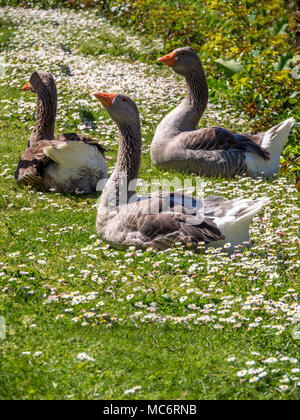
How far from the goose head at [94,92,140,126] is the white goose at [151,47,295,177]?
260 centimetres

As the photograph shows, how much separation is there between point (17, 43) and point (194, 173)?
392 inches

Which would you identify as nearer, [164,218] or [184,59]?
[164,218]

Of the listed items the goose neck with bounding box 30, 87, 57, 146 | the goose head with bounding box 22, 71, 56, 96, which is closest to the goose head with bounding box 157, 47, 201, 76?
the goose head with bounding box 22, 71, 56, 96

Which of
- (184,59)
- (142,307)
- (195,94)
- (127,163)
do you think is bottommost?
(142,307)

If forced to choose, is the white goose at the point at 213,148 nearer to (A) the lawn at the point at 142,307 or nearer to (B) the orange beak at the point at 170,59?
(A) the lawn at the point at 142,307

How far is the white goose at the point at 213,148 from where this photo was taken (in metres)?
10.1

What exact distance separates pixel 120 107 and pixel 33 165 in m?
2.21

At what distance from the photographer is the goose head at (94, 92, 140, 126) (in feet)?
25.3

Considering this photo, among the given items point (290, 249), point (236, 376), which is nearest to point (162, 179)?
point (290, 249)

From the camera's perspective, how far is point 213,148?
1023 cm

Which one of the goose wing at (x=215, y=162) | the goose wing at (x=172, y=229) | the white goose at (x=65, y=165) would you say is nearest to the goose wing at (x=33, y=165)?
the white goose at (x=65, y=165)

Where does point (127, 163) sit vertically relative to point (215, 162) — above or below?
above

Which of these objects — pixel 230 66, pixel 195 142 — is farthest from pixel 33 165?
pixel 230 66

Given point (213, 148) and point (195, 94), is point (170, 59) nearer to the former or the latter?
point (195, 94)
